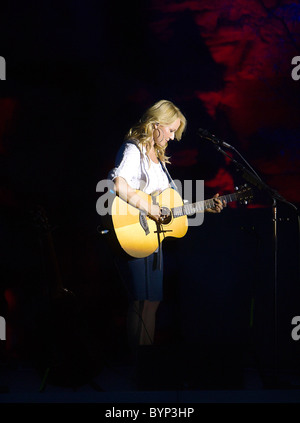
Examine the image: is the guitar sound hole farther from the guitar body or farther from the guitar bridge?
the guitar bridge

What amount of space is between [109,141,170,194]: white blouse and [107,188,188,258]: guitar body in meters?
0.06

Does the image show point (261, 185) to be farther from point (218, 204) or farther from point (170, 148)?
point (170, 148)

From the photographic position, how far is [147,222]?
2893 mm

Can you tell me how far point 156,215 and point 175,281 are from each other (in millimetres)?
939

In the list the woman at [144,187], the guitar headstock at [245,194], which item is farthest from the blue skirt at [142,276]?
the guitar headstock at [245,194]

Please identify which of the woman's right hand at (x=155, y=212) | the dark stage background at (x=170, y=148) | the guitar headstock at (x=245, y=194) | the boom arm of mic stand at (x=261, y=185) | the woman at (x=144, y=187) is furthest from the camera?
the dark stage background at (x=170, y=148)

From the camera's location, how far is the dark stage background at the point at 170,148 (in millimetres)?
3225

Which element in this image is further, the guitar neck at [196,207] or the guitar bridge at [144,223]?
the guitar neck at [196,207]

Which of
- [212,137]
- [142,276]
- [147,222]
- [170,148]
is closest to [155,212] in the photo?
[147,222]

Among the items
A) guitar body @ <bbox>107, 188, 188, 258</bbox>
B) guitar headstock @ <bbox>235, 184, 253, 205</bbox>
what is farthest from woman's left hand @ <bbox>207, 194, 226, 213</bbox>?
guitar body @ <bbox>107, 188, 188, 258</bbox>

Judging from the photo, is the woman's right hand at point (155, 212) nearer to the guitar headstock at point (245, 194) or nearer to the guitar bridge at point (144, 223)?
the guitar bridge at point (144, 223)

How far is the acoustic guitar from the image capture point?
274 cm

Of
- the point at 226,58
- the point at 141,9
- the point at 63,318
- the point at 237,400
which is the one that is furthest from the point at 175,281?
the point at 141,9
